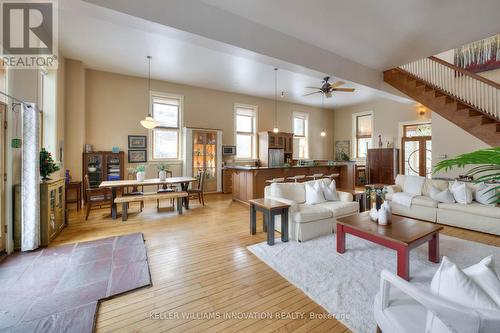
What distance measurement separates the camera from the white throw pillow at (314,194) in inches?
153

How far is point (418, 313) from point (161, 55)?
5.87m

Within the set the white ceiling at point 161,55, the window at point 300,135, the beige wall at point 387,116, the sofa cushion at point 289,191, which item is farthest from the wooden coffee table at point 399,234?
the window at point 300,135

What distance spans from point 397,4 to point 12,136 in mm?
5689

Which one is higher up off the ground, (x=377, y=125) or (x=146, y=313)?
(x=377, y=125)

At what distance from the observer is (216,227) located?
410 centimetres

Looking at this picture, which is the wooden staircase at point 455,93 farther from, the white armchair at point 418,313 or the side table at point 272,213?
the white armchair at point 418,313

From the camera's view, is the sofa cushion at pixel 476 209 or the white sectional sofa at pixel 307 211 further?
the sofa cushion at pixel 476 209

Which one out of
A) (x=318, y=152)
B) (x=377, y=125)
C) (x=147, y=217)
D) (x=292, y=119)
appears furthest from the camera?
(x=318, y=152)

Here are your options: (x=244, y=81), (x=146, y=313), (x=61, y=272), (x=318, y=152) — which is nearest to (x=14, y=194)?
(x=61, y=272)

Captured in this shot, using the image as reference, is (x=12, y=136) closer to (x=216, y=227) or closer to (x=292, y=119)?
(x=216, y=227)

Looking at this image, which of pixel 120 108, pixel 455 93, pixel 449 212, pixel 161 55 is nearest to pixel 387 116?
pixel 455 93

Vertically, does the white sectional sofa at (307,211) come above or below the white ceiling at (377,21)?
below

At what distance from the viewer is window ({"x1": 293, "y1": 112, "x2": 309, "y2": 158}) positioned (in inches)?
381

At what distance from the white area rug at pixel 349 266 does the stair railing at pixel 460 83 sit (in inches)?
140
